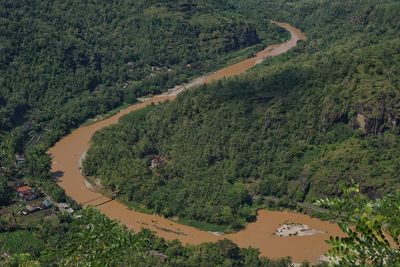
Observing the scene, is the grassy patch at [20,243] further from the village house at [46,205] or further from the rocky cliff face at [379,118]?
the rocky cliff face at [379,118]

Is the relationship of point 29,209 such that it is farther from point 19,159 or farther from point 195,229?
point 195,229

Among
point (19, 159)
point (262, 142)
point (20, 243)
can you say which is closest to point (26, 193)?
point (19, 159)

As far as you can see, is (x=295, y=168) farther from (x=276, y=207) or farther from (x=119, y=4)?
(x=119, y=4)

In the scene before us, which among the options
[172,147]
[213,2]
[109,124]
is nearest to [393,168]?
[172,147]

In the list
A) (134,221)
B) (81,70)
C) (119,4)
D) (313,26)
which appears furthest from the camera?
(313,26)

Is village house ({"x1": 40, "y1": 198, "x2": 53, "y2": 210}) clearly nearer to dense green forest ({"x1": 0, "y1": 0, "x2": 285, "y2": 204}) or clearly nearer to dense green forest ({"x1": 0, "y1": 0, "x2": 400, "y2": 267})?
dense green forest ({"x1": 0, "y1": 0, "x2": 400, "y2": 267})

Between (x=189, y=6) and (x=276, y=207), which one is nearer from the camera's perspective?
(x=276, y=207)

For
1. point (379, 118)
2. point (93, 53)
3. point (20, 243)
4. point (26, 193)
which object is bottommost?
point (26, 193)
